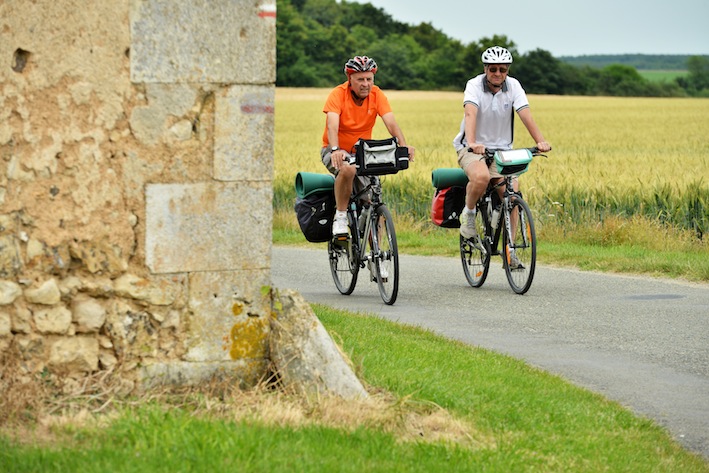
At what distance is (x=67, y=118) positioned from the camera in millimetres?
5773

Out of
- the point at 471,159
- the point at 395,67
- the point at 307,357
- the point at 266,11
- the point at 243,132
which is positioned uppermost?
the point at 266,11

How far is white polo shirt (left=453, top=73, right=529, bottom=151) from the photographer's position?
38.0 feet

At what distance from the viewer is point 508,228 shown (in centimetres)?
1168

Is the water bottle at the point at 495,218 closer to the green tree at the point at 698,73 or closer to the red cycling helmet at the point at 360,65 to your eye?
the red cycling helmet at the point at 360,65

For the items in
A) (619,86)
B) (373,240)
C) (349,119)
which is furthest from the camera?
(619,86)

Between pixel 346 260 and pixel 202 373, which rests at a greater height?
pixel 202 373

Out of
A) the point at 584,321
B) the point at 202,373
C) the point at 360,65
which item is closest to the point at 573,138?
the point at 360,65

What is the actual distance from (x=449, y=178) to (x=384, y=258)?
162cm

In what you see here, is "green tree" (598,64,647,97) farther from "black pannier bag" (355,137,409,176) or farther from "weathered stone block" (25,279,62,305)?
"weathered stone block" (25,279,62,305)

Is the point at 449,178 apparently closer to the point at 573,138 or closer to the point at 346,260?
Answer: the point at 346,260

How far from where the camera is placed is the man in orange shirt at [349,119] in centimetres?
1068

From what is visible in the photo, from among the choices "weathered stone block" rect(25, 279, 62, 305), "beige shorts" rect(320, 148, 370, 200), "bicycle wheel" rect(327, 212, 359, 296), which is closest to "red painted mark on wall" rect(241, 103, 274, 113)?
"weathered stone block" rect(25, 279, 62, 305)

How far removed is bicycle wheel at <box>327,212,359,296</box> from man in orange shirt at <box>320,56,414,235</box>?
0.85ft

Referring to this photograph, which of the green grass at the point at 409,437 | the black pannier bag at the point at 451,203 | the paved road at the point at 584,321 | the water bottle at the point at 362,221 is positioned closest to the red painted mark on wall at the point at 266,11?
the green grass at the point at 409,437
